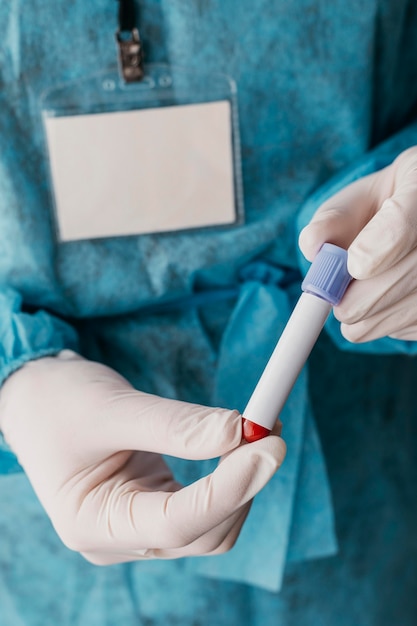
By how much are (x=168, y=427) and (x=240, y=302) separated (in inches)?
8.3

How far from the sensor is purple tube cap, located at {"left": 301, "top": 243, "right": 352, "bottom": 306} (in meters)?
0.44

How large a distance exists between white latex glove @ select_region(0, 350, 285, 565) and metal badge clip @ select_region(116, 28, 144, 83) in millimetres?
244

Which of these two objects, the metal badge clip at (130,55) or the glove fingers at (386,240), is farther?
the metal badge clip at (130,55)

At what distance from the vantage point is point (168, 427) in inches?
17.0

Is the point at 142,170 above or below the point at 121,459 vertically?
above

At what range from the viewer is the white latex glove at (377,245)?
0.43 m

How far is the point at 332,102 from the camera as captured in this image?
0.59m

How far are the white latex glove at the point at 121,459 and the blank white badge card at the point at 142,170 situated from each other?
0.13 metres

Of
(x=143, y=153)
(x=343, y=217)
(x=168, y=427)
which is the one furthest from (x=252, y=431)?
(x=143, y=153)

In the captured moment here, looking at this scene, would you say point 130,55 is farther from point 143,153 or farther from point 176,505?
point 176,505

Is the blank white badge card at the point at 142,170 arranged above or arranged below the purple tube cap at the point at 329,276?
above

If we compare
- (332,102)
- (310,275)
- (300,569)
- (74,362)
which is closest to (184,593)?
(300,569)

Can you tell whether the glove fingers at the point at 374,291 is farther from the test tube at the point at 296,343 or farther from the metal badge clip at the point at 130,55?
the metal badge clip at the point at 130,55

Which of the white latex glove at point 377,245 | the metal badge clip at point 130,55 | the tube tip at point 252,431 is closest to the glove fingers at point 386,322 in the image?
the white latex glove at point 377,245
